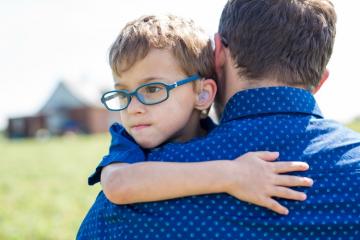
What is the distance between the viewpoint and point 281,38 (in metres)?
1.87

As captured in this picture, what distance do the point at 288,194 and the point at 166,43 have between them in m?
0.74

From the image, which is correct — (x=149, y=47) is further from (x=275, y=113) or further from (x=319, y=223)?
(x=319, y=223)

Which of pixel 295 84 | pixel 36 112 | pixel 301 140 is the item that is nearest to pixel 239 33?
pixel 295 84

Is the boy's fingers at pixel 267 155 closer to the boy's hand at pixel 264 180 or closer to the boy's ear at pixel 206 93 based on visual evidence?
the boy's hand at pixel 264 180

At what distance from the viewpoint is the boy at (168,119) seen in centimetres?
167

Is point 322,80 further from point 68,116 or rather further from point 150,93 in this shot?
point 68,116

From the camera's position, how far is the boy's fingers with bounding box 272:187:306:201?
164cm

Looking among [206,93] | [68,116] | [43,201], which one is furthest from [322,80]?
[68,116]

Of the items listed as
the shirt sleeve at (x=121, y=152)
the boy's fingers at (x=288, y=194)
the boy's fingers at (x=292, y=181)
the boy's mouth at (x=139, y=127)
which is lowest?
the boy's fingers at (x=288, y=194)

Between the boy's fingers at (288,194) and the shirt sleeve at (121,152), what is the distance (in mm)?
462

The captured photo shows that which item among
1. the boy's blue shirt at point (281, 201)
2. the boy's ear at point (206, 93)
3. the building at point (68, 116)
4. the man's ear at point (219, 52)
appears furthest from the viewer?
the building at point (68, 116)

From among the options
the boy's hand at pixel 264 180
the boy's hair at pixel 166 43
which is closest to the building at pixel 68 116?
the boy's hair at pixel 166 43

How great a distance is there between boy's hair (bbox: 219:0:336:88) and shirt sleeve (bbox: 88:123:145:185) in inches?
17.2

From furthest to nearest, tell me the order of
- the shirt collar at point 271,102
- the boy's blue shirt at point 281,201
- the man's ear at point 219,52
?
the man's ear at point 219,52 → the shirt collar at point 271,102 → the boy's blue shirt at point 281,201
